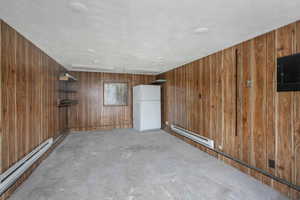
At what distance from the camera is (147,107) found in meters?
5.44

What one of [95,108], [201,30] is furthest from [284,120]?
[95,108]

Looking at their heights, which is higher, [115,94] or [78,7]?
[78,7]

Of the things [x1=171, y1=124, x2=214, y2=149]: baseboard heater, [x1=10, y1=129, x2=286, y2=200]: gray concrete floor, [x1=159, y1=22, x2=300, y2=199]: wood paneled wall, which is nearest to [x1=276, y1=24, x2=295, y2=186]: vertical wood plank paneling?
[x1=159, y1=22, x2=300, y2=199]: wood paneled wall

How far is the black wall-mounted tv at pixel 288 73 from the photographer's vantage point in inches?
69.2

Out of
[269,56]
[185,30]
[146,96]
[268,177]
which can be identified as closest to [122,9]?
[185,30]

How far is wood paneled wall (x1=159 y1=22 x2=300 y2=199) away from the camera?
1838 mm

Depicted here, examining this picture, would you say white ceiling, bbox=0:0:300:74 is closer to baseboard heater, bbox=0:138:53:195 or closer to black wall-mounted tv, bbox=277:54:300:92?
black wall-mounted tv, bbox=277:54:300:92

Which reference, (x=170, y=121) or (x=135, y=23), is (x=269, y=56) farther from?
(x=170, y=121)

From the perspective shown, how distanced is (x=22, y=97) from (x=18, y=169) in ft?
3.65

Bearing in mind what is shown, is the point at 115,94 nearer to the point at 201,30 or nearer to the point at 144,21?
the point at 144,21

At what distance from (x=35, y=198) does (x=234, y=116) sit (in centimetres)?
343

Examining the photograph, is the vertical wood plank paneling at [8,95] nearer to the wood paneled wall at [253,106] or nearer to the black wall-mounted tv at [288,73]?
the wood paneled wall at [253,106]

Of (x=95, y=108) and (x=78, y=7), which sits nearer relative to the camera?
(x=78, y=7)

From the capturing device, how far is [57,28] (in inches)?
76.1
